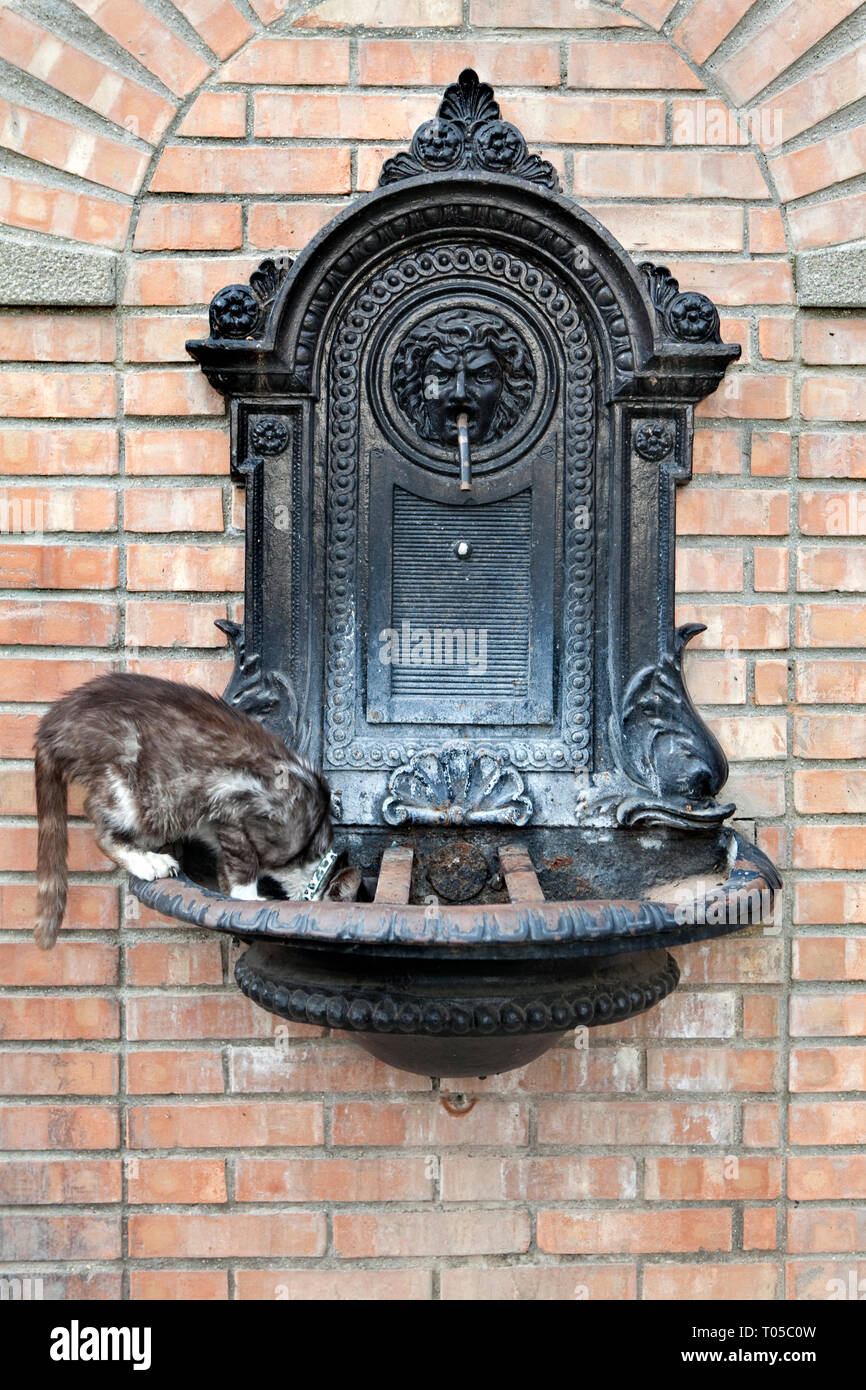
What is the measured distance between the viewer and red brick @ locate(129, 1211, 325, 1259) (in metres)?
2.11

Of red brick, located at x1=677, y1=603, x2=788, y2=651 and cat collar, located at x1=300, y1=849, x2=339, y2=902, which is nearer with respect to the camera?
cat collar, located at x1=300, y1=849, x2=339, y2=902

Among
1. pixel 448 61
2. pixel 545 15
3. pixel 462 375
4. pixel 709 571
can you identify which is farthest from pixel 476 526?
pixel 545 15

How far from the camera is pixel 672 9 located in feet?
6.79

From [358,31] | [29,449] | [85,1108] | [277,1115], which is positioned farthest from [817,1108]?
[358,31]

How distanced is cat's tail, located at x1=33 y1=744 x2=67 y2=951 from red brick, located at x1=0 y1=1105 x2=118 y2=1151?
16.0 inches

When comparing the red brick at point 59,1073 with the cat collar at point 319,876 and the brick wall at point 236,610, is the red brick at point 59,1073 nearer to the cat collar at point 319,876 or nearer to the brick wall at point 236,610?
the brick wall at point 236,610

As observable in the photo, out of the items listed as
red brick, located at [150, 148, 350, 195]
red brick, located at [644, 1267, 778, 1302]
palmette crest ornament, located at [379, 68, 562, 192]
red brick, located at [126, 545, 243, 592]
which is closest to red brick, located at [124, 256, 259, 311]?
red brick, located at [150, 148, 350, 195]

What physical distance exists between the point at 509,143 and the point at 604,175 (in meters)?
0.23

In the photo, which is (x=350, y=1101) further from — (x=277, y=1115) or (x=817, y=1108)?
(x=817, y=1108)

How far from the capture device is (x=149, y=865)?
1.88 m

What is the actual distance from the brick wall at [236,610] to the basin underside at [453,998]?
37cm

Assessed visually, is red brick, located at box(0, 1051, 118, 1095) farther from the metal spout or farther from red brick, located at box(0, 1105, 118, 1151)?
the metal spout

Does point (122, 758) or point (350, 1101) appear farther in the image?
point (350, 1101)

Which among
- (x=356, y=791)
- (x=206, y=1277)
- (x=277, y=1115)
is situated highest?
(x=356, y=791)
